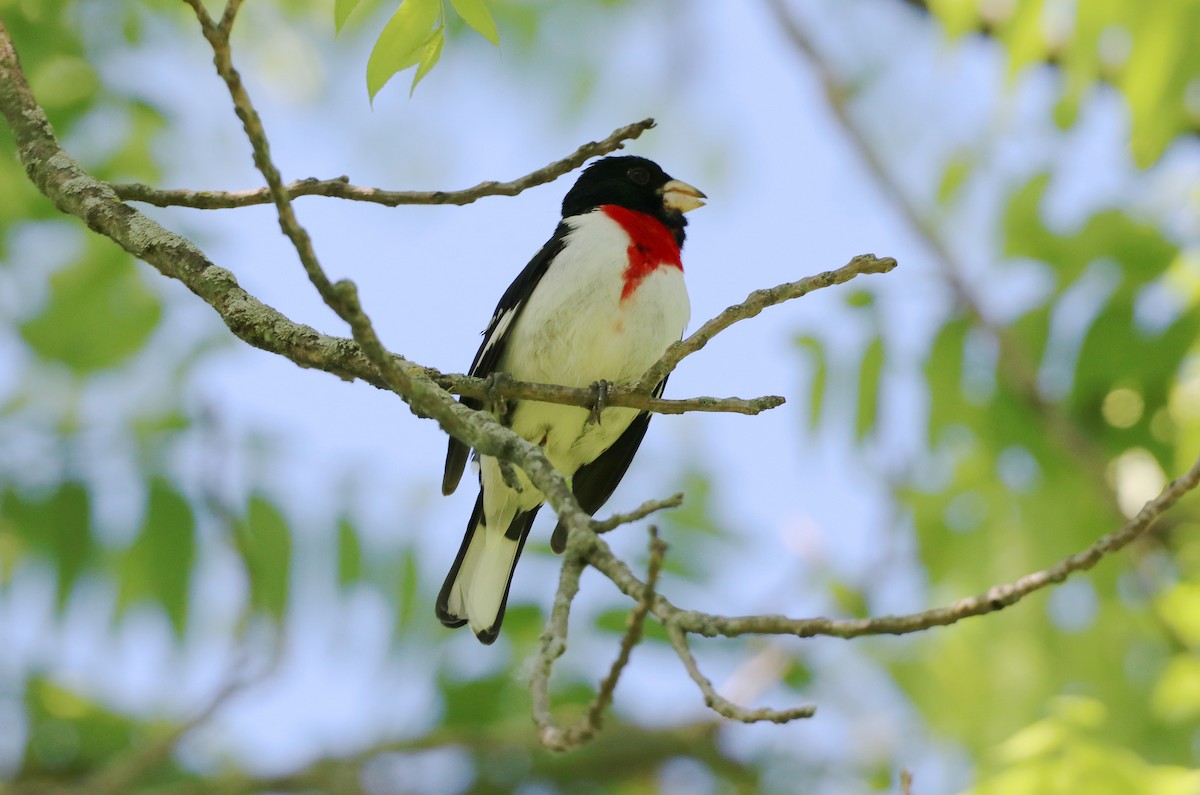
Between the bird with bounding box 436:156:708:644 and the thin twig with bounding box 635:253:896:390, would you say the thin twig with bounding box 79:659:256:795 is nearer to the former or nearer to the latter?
the bird with bounding box 436:156:708:644

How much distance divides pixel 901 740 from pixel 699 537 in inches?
62.1

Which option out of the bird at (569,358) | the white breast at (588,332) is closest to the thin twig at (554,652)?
the bird at (569,358)

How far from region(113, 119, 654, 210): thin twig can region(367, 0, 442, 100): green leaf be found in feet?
1.03

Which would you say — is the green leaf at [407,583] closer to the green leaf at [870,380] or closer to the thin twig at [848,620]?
the green leaf at [870,380]

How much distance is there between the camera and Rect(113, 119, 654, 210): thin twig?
2566 mm

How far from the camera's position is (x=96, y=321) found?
5305 millimetres

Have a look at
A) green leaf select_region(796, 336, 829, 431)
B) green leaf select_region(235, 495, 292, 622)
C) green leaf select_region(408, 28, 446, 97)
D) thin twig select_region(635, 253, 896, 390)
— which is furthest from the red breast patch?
green leaf select_region(408, 28, 446, 97)

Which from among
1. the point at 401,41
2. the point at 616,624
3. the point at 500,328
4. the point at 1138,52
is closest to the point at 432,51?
the point at 401,41

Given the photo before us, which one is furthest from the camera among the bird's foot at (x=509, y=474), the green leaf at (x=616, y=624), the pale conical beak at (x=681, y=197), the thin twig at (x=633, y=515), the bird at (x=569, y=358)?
the green leaf at (x=616, y=624)

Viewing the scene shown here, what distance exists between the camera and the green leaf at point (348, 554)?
15.7ft

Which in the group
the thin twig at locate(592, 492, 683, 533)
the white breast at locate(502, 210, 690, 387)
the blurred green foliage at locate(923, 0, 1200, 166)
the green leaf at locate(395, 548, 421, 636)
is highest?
the blurred green foliage at locate(923, 0, 1200, 166)

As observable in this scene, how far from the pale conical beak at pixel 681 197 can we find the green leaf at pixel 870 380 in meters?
1.01

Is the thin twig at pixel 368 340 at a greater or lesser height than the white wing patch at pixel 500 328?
lesser

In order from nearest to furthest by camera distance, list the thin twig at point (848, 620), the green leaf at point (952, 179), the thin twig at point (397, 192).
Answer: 1. the thin twig at point (848, 620)
2. the thin twig at point (397, 192)
3. the green leaf at point (952, 179)
